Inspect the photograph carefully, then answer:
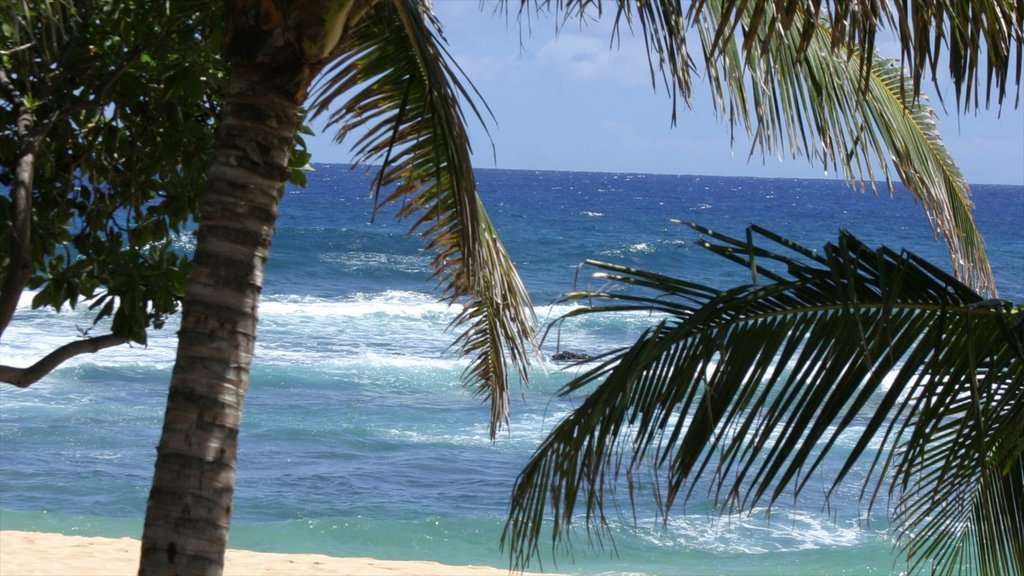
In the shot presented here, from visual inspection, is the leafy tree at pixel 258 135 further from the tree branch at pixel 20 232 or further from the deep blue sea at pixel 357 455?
the deep blue sea at pixel 357 455

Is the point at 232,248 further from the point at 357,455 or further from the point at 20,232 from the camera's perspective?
the point at 357,455

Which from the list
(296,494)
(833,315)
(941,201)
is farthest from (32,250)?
(296,494)

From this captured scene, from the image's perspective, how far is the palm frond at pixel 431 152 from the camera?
A: 3438 millimetres

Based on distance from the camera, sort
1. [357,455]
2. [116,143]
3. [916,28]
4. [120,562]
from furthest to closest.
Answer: [357,455], [120,562], [116,143], [916,28]

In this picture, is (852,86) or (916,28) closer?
(916,28)

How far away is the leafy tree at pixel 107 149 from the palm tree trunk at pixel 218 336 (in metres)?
0.63

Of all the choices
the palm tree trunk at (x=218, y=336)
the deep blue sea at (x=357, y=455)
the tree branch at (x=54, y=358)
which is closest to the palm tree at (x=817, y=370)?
the deep blue sea at (x=357, y=455)

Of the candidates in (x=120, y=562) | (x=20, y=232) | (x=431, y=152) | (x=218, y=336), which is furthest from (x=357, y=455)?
(x=218, y=336)

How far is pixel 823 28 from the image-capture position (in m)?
3.97

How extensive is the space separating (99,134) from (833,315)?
2.71 m


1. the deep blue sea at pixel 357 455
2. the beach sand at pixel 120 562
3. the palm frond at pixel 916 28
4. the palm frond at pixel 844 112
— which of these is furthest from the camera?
the deep blue sea at pixel 357 455

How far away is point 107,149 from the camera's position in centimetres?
397

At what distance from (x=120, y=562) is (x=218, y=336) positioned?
5080mm

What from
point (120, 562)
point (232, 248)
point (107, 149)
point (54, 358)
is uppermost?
point (107, 149)
